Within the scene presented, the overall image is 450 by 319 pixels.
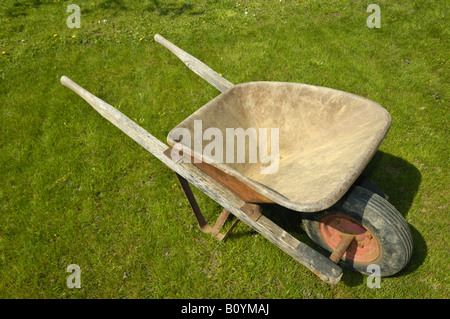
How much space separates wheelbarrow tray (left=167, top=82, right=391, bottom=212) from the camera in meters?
2.02

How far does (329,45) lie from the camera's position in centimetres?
546

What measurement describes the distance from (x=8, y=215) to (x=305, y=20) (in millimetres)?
5903

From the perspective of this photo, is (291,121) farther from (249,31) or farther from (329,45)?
(249,31)

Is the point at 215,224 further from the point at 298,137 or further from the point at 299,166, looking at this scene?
the point at 298,137

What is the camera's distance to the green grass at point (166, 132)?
9.51ft

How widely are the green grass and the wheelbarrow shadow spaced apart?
0.01 m

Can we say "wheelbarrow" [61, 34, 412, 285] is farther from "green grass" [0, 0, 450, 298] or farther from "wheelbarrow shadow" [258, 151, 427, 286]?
"green grass" [0, 0, 450, 298]

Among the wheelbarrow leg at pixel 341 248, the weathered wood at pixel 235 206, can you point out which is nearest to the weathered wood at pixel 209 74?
the weathered wood at pixel 235 206

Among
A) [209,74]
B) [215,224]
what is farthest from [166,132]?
[215,224]

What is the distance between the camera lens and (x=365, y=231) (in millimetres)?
2531

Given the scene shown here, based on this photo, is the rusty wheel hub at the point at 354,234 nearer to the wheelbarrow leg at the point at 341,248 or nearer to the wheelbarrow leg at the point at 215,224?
the wheelbarrow leg at the point at 341,248

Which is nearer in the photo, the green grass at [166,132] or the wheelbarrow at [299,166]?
the wheelbarrow at [299,166]

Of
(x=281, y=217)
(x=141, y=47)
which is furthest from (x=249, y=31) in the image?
(x=281, y=217)

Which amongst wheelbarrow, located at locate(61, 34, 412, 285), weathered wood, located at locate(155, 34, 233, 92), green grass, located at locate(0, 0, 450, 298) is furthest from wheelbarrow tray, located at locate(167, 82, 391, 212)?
green grass, located at locate(0, 0, 450, 298)
